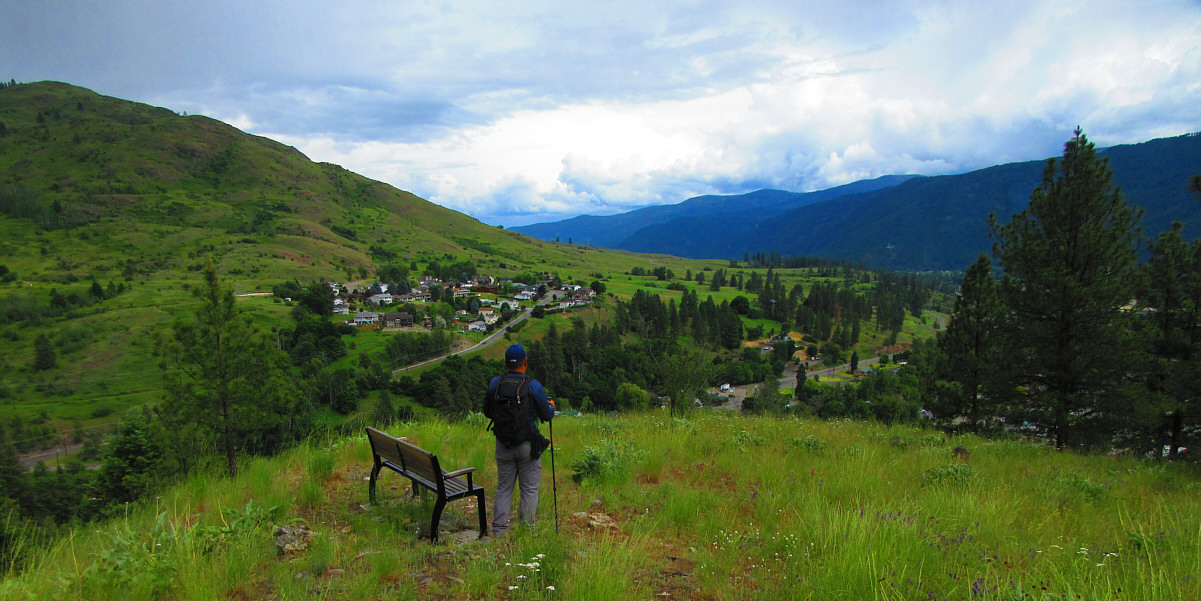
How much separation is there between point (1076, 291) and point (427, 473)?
63.2ft

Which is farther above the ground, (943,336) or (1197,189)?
(1197,189)

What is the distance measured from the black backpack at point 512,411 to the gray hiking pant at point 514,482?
0.44ft

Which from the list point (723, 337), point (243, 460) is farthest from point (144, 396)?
point (723, 337)

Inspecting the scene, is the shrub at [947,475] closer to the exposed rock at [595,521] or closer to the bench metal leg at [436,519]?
the exposed rock at [595,521]

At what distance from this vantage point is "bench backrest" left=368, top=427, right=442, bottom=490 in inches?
207

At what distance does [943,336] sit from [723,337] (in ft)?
322

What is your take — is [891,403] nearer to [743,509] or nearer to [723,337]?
[743,509]

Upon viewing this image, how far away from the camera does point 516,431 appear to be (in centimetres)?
537

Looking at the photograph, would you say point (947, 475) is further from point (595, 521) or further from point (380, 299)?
point (380, 299)

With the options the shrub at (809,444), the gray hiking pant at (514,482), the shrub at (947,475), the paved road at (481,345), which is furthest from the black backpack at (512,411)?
the paved road at (481,345)

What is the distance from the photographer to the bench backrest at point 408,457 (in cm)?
526

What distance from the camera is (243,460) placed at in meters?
8.16

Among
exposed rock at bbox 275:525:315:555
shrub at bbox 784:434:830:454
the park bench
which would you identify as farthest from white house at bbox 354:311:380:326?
exposed rock at bbox 275:525:315:555

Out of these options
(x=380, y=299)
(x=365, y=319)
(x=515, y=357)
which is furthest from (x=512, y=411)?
(x=380, y=299)
